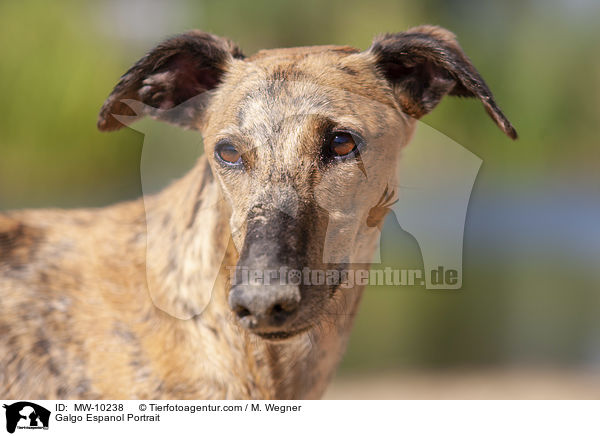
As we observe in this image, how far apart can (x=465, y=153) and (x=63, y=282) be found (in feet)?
6.54

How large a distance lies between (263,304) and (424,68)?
1320mm

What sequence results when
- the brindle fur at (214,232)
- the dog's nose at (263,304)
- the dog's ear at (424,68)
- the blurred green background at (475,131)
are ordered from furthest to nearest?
1. the blurred green background at (475,131)
2. the dog's ear at (424,68)
3. the brindle fur at (214,232)
4. the dog's nose at (263,304)

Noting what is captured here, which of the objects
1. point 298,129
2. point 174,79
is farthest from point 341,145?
point 174,79

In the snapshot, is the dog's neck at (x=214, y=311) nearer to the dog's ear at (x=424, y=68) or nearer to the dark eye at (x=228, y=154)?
the dark eye at (x=228, y=154)

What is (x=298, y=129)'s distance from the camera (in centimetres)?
232

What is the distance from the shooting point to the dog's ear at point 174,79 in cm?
259

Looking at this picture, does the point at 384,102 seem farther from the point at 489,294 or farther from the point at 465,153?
the point at 489,294

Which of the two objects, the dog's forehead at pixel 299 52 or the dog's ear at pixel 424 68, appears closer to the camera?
the dog's ear at pixel 424 68

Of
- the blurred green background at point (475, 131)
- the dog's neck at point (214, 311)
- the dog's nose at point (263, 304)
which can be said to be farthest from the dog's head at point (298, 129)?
the blurred green background at point (475, 131)

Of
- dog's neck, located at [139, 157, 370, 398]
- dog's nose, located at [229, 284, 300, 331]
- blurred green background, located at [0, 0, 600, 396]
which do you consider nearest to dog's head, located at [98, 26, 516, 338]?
dog's nose, located at [229, 284, 300, 331]

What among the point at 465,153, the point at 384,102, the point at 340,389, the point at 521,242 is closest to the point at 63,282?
the point at 384,102

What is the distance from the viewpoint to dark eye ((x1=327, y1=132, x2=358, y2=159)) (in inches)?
92.7

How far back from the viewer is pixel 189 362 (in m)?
2.42

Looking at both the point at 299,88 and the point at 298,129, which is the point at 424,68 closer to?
the point at 299,88
